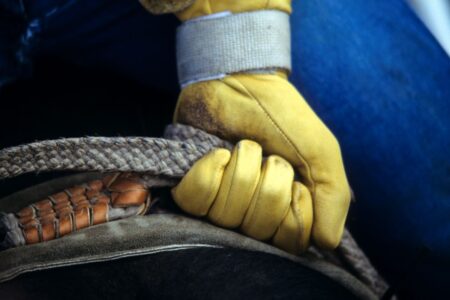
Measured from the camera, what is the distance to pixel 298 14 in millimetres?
697

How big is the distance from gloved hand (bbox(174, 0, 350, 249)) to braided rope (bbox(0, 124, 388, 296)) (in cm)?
3

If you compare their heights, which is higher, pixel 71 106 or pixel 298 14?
pixel 298 14

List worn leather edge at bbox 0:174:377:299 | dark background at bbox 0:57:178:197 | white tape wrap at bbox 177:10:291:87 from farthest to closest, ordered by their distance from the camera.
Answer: dark background at bbox 0:57:178:197
white tape wrap at bbox 177:10:291:87
worn leather edge at bbox 0:174:377:299

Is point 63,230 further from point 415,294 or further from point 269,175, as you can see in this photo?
point 415,294

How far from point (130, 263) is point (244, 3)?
0.29 metres

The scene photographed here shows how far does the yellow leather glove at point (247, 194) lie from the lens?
20.1 inches

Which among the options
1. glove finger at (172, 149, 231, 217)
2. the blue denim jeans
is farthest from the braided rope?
the blue denim jeans

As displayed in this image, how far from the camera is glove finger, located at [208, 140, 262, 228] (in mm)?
509

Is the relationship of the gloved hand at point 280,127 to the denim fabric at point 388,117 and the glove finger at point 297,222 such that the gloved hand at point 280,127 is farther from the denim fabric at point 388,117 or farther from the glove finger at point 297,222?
the denim fabric at point 388,117

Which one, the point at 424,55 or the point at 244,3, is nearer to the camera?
the point at 244,3

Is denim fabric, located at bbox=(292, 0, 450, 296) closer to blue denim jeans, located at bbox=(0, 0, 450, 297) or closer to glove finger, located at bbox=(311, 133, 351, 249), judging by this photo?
blue denim jeans, located at bbox=(0, 0, 450, 297)

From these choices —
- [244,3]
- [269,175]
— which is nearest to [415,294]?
[269,175]

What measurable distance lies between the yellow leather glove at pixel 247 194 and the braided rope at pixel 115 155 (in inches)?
0.9

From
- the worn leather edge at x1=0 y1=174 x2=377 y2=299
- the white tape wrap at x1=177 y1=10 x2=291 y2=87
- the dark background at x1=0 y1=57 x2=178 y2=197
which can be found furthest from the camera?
the dark background at x1=0 y1=57 x2=178 y2=197
